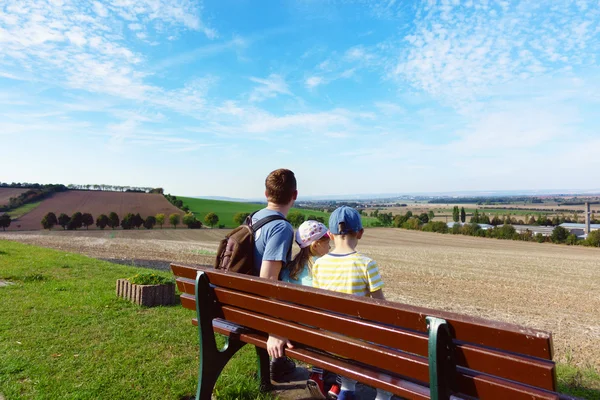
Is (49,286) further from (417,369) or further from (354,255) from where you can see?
(417,369)

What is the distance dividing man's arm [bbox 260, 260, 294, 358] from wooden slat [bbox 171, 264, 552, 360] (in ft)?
0.59

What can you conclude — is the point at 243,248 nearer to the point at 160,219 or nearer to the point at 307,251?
the point at 307,251

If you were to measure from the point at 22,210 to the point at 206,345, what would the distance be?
74051mm

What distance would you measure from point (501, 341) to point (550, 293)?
72.6ft

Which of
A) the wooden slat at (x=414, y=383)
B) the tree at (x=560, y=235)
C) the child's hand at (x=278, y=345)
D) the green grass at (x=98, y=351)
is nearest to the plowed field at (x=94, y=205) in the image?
the tree at (x=560, y=235)

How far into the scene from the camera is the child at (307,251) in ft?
12.7

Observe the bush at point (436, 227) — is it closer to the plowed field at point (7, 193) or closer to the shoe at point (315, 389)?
the plowed field at point (7, 193)

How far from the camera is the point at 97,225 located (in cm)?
6178

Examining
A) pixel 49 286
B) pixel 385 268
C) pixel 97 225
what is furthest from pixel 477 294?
pixel 97 225

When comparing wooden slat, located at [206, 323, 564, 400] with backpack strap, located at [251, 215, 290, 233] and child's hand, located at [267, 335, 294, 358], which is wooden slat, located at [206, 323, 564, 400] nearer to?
child's hand, located at [267, 335, 294, 358]

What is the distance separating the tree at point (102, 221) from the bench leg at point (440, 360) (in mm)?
66141

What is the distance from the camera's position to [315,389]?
3998 mm

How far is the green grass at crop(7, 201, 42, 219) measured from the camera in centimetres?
6309

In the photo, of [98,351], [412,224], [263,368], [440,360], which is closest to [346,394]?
[263,368]
